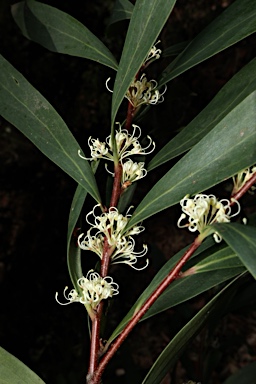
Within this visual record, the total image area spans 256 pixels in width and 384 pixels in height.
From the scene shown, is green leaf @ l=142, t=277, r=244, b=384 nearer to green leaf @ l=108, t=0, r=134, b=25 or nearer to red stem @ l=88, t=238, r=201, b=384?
red stem @ l=88, t=238, r=201, b=384

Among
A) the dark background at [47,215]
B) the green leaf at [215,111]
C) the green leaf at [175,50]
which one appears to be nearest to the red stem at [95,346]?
the green leaf at [215,111]

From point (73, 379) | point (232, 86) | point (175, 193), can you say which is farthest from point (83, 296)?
point (73, 379)

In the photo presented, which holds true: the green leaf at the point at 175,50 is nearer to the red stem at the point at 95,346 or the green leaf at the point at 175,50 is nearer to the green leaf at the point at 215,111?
the green leaf at the point at 215,111

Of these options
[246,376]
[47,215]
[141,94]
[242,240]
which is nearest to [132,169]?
[141,94]

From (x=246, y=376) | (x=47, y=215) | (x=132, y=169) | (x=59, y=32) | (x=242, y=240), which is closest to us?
(x=242, y=240)

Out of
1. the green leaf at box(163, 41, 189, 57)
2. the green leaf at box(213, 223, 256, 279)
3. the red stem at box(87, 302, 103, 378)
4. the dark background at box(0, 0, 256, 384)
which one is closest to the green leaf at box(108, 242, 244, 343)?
the red stem at box(87, 302, 103, 378)

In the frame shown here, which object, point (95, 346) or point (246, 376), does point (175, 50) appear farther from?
point (246, 376)
